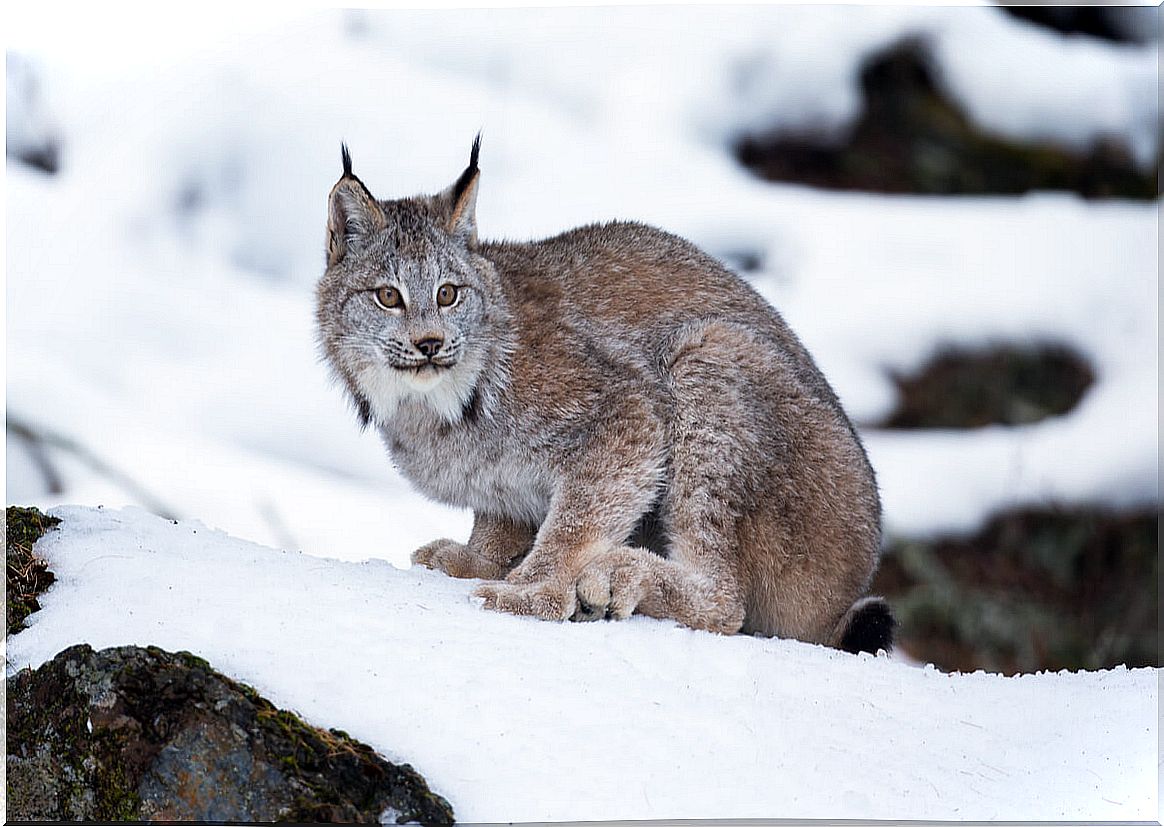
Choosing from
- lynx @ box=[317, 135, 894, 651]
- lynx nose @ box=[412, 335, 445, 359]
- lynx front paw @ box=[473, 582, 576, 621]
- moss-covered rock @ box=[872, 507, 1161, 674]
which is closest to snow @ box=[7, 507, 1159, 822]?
lynx front paw @ box=[473, 582, 576, 621]

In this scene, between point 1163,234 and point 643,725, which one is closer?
point 643,725

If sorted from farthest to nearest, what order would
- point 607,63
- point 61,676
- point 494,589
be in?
point 607,63
point 494,589
point 61,676

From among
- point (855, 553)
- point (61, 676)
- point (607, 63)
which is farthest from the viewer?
point (607, 63)

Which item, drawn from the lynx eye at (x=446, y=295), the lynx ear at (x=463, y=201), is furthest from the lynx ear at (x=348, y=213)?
the lynx eye at (x=446, y=295)

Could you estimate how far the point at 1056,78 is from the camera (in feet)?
25.2

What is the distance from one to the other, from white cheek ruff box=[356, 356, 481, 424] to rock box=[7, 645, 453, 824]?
4.82 feet

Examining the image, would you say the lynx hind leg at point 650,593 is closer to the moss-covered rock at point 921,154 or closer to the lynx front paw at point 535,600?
the lynx front paw at point 535,600

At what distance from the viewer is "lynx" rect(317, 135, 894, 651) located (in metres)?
5.23

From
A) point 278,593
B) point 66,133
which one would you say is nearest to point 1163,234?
point 278,593

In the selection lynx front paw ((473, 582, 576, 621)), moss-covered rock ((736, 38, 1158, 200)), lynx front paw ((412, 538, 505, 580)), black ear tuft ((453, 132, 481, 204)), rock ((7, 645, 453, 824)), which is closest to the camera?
rock ((7, 645, 453, 824))

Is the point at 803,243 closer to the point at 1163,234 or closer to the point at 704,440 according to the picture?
the point at 1163,234

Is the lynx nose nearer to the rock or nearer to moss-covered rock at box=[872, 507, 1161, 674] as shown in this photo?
the rock

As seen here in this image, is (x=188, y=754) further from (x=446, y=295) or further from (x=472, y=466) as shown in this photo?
(x=446, y=295)

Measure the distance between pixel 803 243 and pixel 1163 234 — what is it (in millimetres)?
1926
